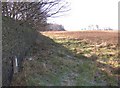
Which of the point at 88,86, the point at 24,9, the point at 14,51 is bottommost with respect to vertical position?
the point at 88,86

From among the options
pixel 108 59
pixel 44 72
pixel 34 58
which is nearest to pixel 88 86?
pixel 44 72

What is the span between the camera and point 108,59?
11.3m

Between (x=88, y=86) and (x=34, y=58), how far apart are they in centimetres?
179

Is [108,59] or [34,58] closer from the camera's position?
[34,58]

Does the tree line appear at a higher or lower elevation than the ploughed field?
higher

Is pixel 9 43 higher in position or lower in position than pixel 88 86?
higher

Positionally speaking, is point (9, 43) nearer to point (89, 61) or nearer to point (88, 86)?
point (88, 86)

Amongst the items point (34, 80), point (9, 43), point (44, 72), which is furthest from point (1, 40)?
point (44, 72)

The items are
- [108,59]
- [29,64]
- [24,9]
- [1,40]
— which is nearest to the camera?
[1,40]

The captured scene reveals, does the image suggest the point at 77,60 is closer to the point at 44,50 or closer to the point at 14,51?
the point at 44,50

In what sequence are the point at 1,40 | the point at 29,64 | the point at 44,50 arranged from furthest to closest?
1. the point at 44,50
2. the point at 29,64
3. the point at 1,40

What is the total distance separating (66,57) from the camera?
1077 centimetres

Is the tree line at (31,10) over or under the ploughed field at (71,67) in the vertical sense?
over

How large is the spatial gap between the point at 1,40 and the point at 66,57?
5476 millimetres
